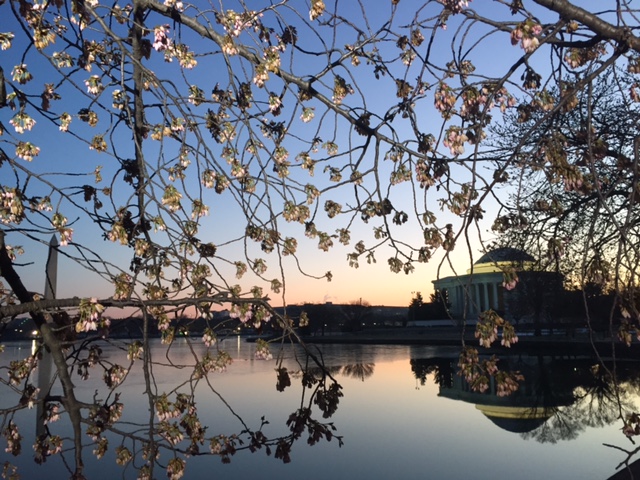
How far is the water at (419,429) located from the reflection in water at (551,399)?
3 centimetres

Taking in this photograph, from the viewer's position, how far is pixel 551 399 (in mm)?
14586

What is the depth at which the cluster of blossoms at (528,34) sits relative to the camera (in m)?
2.32

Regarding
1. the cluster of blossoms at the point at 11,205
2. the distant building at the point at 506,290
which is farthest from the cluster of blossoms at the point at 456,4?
the cluster of blossoms at the point at 11,205

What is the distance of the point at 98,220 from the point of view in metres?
3.24

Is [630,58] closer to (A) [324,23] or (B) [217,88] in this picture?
(A) [324,23]

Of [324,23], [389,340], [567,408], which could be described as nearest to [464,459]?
[567,408]

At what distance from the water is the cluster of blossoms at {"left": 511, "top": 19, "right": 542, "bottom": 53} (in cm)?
301

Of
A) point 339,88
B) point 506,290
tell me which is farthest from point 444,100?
point 506,290

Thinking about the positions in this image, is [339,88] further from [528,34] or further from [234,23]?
[528,34]

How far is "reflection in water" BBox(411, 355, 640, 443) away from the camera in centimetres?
1151

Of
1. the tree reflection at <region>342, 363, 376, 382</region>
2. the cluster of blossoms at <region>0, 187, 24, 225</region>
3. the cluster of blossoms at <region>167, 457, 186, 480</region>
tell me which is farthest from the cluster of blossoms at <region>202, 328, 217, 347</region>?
the tree reflection at <region>342, 363, 376, 382</region>

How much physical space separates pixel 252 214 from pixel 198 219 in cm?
44

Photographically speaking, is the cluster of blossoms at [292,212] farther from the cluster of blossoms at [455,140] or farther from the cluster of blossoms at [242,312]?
the cluster of blossoms at [455,140]

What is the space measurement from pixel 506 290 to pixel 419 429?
9.02m
